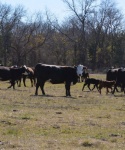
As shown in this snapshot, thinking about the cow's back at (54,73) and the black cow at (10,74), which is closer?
the cow's back at (54,73)

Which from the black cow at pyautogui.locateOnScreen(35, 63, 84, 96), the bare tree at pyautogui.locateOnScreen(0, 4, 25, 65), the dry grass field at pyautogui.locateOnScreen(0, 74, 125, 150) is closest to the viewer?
the dry grass field at pyautogui.locateOnScreen(0, 74, 125, 150)

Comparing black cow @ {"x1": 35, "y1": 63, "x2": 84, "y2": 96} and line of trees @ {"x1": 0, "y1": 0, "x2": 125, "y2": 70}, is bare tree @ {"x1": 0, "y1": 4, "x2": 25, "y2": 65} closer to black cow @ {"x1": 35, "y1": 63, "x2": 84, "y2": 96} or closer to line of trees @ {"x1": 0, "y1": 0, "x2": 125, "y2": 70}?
line of trees @ {"x1": 0, "y1": 0, "x2": 125, "y2": 70}

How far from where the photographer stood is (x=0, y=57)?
91312mm

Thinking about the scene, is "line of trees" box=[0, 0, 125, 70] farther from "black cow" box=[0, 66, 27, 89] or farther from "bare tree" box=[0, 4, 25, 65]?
"black cow" box=[0, 66, 27, 89]

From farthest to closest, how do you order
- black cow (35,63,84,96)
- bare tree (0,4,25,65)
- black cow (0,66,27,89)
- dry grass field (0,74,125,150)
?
bare tree (0,4,25,65) < black cow (0,66,27,89) < black cow (35,63,84,96) < dry grass field (0,74,125,150)

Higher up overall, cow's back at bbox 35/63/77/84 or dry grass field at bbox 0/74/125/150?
cow's back at bbox 35/63/77/84

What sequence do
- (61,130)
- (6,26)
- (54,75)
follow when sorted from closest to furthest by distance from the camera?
(61,130) → (54,75) → (6,26)

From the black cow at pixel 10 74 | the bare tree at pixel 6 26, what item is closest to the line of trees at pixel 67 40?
the bare tree at pixel 6 26

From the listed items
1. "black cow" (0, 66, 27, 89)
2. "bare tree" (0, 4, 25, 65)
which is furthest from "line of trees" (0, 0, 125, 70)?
"black cow" (0, 66, 27, 89)

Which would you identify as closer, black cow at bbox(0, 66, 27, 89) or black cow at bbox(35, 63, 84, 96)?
black cow at bbox(35, 63, 84, 96)

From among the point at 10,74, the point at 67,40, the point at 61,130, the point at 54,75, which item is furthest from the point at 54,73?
the point at 67,40

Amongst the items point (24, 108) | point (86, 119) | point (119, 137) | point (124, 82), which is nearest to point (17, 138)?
point (119, 137)

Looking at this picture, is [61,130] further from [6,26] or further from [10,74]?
[6,26]

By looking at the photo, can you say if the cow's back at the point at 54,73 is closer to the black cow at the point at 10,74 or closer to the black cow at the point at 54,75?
the black cow at the point at 54,75
